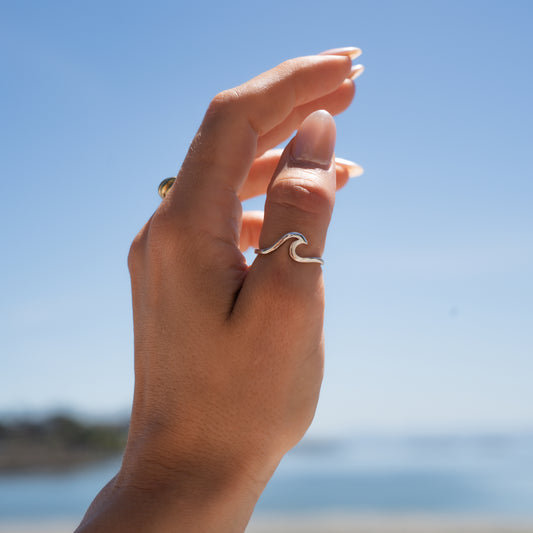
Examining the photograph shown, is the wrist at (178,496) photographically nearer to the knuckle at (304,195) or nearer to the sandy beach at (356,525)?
the knuckle at (304,195)

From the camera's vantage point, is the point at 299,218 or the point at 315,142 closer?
the point at 299,218

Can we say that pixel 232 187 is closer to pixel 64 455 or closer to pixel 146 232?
pixel 146 232

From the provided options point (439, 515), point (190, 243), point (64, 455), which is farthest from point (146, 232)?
point (64, 455)

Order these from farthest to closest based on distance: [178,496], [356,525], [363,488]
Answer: [363,488] → [356,525] → [178,496]

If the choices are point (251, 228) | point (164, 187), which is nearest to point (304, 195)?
point (164, 187)

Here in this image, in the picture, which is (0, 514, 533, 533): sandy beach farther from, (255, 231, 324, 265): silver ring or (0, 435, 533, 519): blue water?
→ (255, 231, 324, 265): silver ring

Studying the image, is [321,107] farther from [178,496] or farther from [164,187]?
[178,496]

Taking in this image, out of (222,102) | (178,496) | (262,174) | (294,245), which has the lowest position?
(178,496)

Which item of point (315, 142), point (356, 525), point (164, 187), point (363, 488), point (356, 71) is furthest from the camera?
point (363, 488)

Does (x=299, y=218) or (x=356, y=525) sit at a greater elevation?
(x=356, y=525)
